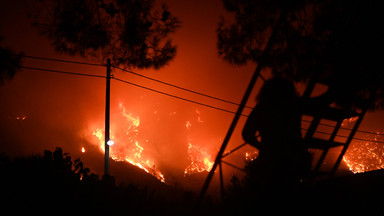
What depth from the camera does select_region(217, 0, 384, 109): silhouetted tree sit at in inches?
209

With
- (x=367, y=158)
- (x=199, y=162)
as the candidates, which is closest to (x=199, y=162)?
(x=199, y=162)

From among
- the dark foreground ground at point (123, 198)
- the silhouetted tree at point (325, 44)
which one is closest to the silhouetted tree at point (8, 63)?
the dark foreground ground at point (123, 198)

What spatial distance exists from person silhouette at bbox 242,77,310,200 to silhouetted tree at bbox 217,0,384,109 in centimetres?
79

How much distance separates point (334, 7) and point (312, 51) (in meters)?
1.23

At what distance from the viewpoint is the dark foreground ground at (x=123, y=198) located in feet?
16.0

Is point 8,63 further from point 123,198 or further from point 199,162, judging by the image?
point 199,162

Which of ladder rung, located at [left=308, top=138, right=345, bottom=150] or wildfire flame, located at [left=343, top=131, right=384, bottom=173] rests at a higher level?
ladder rung, located at [left=308, top=138, right=345, bottom=150]

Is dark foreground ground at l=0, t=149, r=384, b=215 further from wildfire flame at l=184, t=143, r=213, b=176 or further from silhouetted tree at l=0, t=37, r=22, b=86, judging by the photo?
wildfire flame at l=184, t=143, r=213, b=176

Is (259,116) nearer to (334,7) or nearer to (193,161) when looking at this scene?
(334,7)

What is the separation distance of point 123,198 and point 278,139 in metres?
4.02

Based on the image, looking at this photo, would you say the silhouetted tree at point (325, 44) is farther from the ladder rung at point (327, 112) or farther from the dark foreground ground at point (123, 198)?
the dark foreground ground at point (123, 198)

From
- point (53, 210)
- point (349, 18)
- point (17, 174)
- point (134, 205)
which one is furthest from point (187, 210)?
point (349, 18)

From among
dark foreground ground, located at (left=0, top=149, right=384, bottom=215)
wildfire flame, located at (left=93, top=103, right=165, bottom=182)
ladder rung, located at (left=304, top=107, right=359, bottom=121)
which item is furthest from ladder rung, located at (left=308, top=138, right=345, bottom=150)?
wildfire flame, located at (left=93, top=103, right=165, bottom=182)

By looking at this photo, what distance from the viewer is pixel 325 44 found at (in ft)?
21.2
